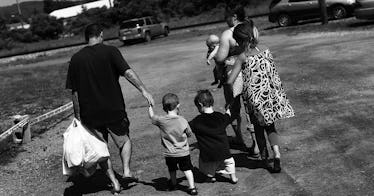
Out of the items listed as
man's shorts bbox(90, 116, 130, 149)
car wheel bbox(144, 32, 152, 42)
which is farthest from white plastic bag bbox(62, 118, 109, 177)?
car wheel bbox(144, 32, 152, 42)

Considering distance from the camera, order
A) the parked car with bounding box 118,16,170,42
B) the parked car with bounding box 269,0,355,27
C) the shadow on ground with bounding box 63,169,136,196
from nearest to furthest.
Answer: the shadow on ground with bounding box 63,169,136,196
the parked car with bounding box 269,0,355,27
the parked car with bounding box 118,16,170,42

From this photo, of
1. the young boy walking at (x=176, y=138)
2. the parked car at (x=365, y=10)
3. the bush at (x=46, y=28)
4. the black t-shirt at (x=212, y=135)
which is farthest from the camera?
the bush at (x=46, y=28)

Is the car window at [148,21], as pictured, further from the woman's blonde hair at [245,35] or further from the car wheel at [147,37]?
the woman's blonde hair at [245,35]

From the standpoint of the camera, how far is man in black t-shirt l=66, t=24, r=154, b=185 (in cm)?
596

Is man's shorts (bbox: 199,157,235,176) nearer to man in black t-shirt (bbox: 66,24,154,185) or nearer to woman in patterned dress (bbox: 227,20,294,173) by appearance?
woman in patterned dress (bbox: 227,20,294,173)

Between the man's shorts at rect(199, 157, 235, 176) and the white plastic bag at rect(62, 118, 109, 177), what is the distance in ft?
3.67

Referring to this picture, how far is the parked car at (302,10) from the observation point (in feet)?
85.7

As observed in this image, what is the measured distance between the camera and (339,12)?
86.0 feet

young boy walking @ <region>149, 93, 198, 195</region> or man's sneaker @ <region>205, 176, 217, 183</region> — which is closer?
young boy walking @ <region>149, 93, 198, 195</region>

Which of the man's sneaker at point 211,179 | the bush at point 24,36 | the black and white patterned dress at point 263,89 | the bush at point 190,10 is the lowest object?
the bush at point 24,36

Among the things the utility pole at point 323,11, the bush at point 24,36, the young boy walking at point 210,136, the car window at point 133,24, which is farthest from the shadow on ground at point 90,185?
the bush at point 24,36

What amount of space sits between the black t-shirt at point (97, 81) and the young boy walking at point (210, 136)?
0.94 m

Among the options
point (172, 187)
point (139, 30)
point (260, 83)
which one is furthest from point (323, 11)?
point (172, 187)

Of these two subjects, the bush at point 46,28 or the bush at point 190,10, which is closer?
the bush at point 190,10
